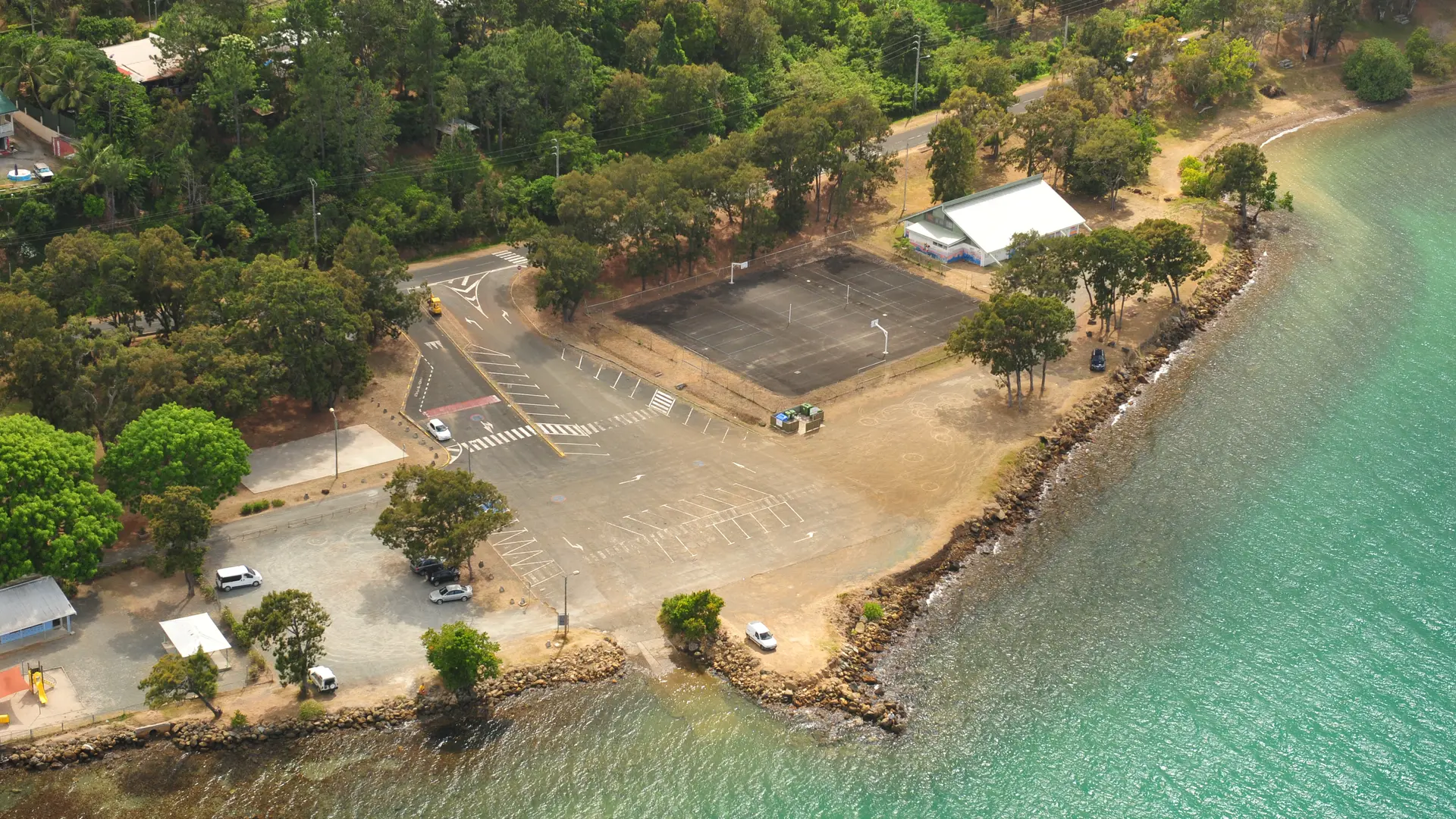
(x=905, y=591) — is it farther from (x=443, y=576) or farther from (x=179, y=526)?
(x=179, y=526)

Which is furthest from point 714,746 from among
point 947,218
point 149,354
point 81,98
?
point 81,98

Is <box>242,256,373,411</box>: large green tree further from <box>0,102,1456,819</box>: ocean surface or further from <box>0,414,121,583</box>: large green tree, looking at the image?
<box>0,102,1456,819</box>: ocean surface

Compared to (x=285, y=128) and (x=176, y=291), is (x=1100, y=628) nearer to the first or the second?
(x=176, y=291)

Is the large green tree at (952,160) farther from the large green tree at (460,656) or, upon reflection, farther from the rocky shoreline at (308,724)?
the large green tree at (460,656)

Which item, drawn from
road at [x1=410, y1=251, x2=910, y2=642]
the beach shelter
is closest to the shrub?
the beach shelter

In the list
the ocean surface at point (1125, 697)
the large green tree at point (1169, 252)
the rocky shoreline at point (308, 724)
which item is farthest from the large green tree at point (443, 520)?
the large green tree at point (1169, 252)

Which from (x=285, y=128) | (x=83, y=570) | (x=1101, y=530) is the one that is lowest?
(x=1101, y=530)
